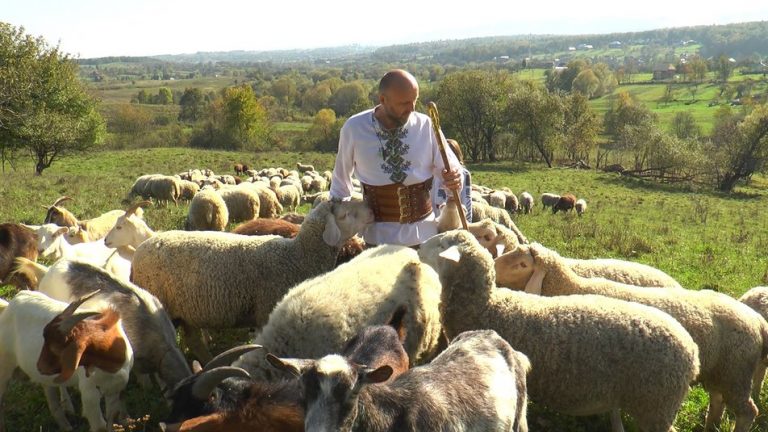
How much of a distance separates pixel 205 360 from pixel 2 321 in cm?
183

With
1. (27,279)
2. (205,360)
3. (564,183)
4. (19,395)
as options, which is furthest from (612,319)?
(564,183)

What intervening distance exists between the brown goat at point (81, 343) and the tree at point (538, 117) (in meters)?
44.0

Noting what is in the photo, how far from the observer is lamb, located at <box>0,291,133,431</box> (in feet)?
12.1

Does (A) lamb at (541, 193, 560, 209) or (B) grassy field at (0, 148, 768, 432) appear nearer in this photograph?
(B) grassy field at (0, 148, 768, 432)

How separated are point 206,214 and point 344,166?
24.7 ft

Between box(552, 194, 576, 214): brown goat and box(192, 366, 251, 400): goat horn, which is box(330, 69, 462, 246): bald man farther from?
box(552, 194, 576, 214): brown goat

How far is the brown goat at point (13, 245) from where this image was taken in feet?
25.1

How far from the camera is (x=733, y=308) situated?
15.9 feet

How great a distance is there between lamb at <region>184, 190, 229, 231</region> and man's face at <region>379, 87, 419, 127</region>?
26.0 ft

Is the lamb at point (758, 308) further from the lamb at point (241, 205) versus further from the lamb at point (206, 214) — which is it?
the lamb at point (241, 205)

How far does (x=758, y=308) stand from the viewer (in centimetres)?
588

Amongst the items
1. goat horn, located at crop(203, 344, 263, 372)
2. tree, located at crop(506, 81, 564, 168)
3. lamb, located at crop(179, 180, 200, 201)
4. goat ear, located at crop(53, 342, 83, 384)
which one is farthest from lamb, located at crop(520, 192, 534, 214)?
tree, located at crop(506, 81, 564, 168)

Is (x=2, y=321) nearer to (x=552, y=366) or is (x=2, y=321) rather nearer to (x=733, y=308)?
(x=552, y=366)

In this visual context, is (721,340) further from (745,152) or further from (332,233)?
(745,152)
